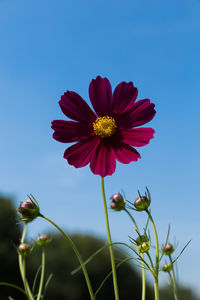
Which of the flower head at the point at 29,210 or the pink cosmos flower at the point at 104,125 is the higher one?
the pink cosmos flower at the point at 104,125

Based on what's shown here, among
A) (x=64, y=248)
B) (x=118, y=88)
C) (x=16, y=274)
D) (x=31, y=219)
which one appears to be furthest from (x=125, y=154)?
(x=64, y=248)

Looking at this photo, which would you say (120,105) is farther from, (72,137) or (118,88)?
(72,137)

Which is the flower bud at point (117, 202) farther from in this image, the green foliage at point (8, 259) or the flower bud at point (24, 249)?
the green foliage at point (8, 259)

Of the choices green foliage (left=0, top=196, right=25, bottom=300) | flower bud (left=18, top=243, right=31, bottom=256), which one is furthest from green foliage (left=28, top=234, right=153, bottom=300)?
flower bud (left=18, top=243, right=31, bottom=256)

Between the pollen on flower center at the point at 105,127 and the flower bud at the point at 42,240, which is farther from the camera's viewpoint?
the flower bud at the point at 42,240

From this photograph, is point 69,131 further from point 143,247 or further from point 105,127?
Result: point 143,247

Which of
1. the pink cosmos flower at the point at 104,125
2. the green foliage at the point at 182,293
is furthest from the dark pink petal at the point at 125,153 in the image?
the green foliage at the point at 182,293

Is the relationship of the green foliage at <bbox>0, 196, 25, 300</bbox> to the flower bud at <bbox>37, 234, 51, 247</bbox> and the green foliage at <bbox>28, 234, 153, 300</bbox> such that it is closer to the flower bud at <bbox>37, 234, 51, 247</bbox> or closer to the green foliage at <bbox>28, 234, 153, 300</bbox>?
the green foliage at <bbox>28, 234, 153, 300</bbox>
